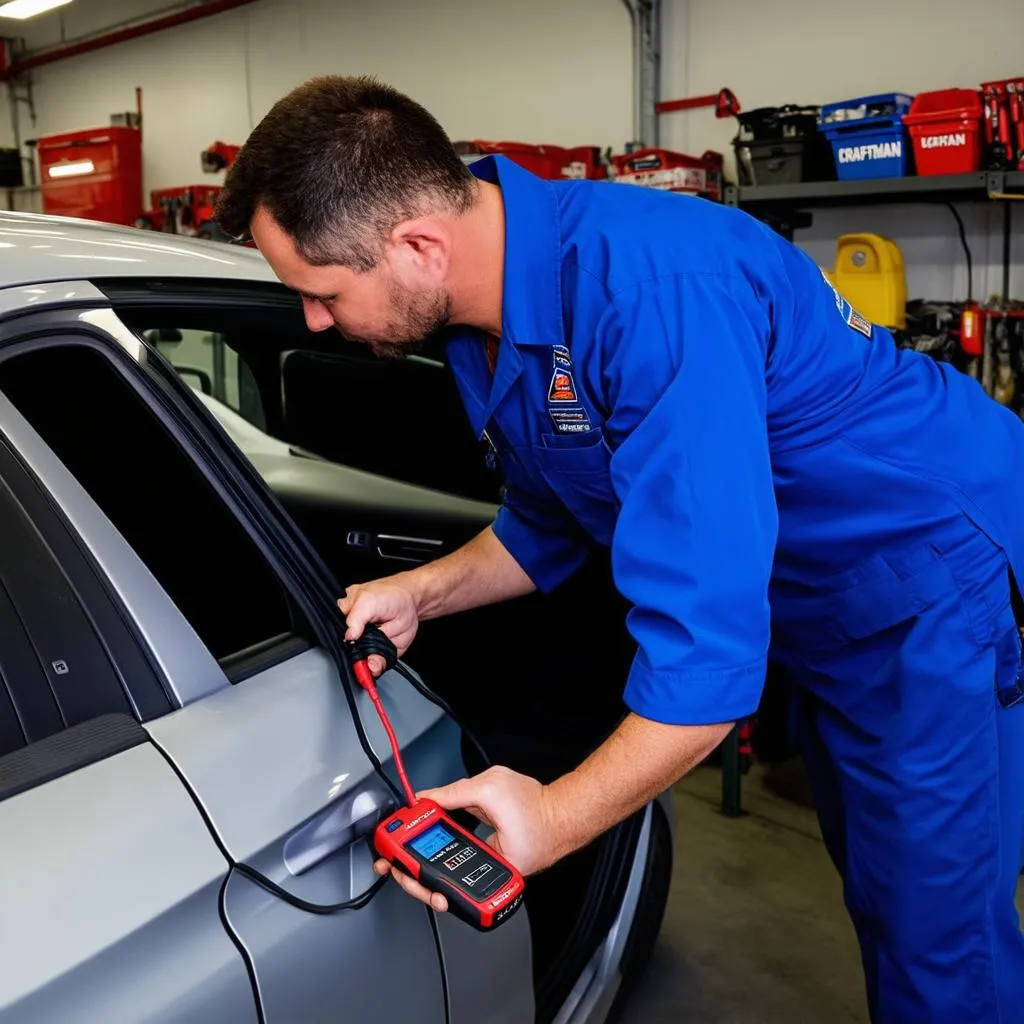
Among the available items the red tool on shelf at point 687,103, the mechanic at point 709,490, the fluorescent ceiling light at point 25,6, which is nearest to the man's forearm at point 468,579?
the mechanic at point 709,490

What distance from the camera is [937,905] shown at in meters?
1.32

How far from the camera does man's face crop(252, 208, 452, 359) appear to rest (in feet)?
3.47

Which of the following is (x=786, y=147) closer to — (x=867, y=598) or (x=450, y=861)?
(x=867, y=598)

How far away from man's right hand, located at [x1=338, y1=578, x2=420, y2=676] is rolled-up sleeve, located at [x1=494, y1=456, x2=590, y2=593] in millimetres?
207

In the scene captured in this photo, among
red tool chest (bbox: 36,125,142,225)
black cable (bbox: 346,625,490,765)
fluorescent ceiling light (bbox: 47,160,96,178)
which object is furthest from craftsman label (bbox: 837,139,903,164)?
fluorescent ceiling light (bbox: 47,160,96,178)

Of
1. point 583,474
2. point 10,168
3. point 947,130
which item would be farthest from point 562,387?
point 10,168

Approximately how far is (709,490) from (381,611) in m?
0.46

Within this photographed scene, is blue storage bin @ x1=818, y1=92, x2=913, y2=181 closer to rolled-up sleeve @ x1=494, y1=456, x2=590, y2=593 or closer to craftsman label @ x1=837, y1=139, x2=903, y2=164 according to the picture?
craftsman label @ x1=837, y1=139, x2=903, y2=164

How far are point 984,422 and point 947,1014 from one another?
2.50ft

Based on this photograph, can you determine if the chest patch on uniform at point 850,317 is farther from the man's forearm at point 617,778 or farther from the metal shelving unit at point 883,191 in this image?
the metal shelving unit at point 883,191

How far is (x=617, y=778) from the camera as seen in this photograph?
0.98 meters

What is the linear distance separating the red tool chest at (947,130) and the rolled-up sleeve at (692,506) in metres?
2.79

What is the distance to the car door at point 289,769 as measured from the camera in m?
0.90

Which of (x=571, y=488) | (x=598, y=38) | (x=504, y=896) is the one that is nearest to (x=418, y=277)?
(x=571, y=488)
